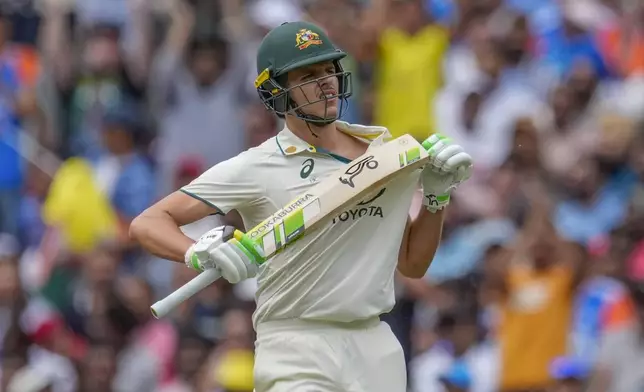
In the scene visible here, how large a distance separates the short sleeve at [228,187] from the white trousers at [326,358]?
559mm

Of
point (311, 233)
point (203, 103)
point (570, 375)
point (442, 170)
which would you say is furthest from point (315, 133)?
point (203, 103)

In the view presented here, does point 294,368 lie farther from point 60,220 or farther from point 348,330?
point 60,220

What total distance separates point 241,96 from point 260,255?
7.02m

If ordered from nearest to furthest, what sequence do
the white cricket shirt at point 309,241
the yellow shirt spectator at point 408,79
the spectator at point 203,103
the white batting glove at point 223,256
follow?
the white batting glove at point 223,256 < the white cricket shirt at point 309,241 < the yellow shirt spectator at point 408,79 < the spectator at point 203,103

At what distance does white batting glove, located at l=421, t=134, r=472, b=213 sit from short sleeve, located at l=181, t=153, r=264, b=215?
2.49 ft

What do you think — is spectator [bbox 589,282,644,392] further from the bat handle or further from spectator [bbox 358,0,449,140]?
the bat handle

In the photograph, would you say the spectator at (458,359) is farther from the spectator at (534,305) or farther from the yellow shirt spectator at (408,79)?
the yellow shirt spectator at (408,79)

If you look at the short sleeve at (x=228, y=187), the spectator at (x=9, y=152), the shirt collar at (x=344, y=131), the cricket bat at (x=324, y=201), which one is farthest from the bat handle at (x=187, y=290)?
the spectator at (x=9, y=152)

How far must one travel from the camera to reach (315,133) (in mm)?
7391

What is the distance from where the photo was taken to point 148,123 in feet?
48.1

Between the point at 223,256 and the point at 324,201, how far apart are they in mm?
548

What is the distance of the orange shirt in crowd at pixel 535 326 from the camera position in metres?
11.2

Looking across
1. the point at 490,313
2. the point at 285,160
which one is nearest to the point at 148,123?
the point at 490,313

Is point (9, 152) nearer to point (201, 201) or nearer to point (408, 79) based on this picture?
point (408, 79)
